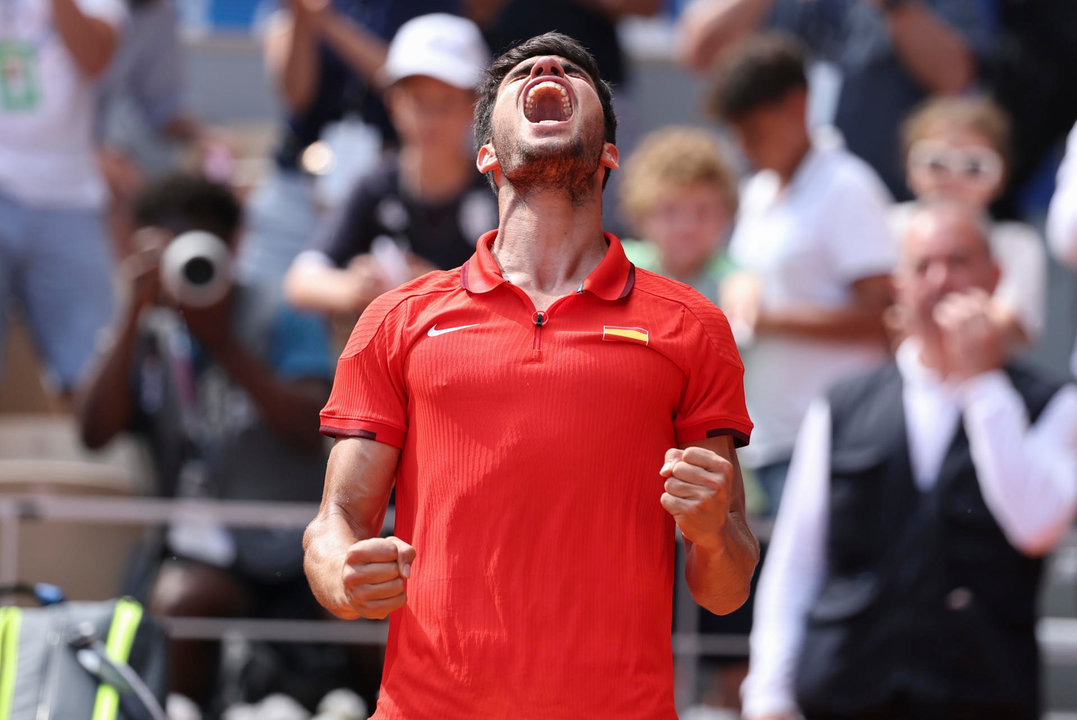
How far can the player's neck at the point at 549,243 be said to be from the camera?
2.06 meters

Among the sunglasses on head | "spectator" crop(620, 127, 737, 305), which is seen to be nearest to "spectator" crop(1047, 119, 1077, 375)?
the sunglasses on head

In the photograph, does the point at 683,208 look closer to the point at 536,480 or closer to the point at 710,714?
the point at 710,714

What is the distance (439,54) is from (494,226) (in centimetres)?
65

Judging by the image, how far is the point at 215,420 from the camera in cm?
484

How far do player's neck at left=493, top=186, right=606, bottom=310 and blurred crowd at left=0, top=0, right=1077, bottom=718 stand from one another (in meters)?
1.86

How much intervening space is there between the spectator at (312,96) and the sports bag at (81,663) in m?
2.44

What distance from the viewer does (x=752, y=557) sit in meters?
1.96

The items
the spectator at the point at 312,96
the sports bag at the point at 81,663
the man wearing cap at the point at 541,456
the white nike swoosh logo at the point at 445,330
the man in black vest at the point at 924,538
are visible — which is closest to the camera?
the man wearing cap at the point at 541,456

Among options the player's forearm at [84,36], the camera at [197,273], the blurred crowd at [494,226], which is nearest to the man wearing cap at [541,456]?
the blurred crowd at [494,226]

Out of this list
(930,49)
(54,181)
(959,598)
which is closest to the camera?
(959,598)

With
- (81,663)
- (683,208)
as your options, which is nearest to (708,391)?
(81,663)

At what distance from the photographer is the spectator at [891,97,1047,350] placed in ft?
15.1

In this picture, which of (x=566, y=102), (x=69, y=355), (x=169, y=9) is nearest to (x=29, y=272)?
(x=69, y=355)

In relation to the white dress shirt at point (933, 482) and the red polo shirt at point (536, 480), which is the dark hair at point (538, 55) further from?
the white dress shirt at point (933, 482)
